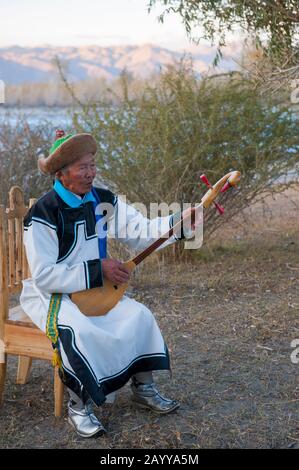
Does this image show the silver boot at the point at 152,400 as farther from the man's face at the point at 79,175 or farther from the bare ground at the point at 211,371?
the man's face at the point at 79,175

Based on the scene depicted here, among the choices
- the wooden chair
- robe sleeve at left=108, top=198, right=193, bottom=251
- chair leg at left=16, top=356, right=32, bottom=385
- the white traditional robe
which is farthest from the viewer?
chair leg at left=16, top=356, right=32, bottom=385

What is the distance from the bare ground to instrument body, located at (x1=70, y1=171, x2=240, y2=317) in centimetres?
58

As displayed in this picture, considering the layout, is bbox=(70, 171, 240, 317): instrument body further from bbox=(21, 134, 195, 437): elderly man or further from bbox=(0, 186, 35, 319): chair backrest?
bbox=(0, 186, 35, 319): chair backrest

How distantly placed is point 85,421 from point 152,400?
385 millimetres

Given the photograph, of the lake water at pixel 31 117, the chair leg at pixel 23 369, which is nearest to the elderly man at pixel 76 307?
the chair leg at pixel 23 369

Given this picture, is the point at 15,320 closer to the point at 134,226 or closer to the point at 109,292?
the point at 109,292

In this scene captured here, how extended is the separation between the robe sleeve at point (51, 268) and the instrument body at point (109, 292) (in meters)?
0.08

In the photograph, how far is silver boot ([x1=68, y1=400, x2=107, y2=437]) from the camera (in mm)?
3324

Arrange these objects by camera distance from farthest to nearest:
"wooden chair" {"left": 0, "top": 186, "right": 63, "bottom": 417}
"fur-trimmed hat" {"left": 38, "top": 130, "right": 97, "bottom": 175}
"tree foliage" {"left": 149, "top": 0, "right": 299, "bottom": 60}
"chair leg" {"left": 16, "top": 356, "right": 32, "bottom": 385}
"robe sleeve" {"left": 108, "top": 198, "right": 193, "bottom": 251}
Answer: "tree foliage" {"left": 149, "top": 0, "right": 299, "bottom": 60} < "chair leg" {"left": 16, "top": 356, "right": 32, "bottom": 385} < "robe sleeve" {"left": 108, "top": 198, "right": 193, "bottom": 251} < "wooden chair" {"left": 0, "top": 186, "right": 63, "bottom": 417} < "fur-trimmed hat" {"left": 38, "top": 130, "right": 97, "bottom": 175}

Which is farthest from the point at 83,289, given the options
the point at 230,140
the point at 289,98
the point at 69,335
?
the point at 289,98

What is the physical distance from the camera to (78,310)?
3.32 metres

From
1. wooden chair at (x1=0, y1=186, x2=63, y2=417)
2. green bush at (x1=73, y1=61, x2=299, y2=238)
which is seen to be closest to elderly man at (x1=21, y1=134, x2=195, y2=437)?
wooden chair at (x1=0, y1=186, x2=63, y2=417)

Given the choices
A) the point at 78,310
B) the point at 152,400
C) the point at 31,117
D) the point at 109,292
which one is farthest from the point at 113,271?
the point at 31,117

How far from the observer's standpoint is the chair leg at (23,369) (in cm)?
408
